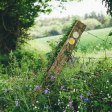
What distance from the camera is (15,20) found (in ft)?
64.1

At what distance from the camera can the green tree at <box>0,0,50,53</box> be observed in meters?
18.8

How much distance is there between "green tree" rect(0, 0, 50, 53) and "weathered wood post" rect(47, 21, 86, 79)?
40.3 feet

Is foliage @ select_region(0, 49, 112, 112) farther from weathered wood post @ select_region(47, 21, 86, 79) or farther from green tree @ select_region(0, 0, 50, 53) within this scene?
green tree @ select_region(0, 0, 50, 53)

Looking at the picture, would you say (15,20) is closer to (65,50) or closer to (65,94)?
(65,50)

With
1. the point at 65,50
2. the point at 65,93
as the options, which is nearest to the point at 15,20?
the point at 65,50

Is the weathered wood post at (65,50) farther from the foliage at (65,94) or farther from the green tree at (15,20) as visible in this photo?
the green tree at (15,20)

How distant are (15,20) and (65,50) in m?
13.3

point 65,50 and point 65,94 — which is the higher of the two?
point 65,50

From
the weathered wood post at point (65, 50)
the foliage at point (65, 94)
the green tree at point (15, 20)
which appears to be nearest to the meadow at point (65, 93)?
the foliage at point (65, 94)

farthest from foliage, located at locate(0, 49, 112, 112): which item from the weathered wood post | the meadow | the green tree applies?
the green tree

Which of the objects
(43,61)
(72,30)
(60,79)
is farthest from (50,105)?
(43,61)

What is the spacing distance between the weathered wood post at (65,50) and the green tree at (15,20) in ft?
40.3

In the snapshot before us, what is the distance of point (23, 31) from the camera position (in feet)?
65.3

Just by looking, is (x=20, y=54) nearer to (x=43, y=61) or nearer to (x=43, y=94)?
(x=43, y=61)
